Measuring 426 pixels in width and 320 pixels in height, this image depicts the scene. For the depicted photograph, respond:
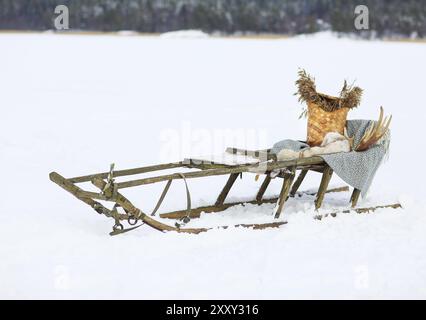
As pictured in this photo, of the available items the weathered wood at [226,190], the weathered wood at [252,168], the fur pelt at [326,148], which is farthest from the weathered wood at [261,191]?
the weathered wood at [252,168]

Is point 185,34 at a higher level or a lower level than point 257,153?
higher

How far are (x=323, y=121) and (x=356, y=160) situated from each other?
457mm

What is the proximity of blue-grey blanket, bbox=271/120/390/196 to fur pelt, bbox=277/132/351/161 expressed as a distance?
0.08m

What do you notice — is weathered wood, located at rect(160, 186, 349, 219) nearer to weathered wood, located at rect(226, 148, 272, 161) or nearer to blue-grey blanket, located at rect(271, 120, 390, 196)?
weathered wood, located at rect(226, 148, 272, 161)

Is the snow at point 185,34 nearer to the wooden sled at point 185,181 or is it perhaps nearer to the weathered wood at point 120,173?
the wooden sled at point 185,181

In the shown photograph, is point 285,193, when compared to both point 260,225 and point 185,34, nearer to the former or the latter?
point 260,225

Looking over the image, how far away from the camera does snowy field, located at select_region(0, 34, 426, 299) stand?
15.0 ft

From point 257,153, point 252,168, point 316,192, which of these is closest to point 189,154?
point 316,192

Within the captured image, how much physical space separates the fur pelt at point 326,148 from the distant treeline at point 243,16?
964 cm

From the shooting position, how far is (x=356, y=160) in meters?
6.00

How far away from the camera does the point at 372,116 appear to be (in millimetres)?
12000

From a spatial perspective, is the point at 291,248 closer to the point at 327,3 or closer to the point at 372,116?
the point at 372,116

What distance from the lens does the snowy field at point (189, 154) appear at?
4.58m

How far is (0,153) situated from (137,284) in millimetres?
4735
